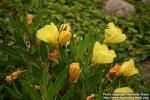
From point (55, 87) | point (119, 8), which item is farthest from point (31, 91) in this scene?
point (119, 8)

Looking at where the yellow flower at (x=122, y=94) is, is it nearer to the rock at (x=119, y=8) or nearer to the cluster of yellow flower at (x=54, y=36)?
the cluster of yellow flower at (x=54, y=36)

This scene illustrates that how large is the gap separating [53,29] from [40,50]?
10.2 inches

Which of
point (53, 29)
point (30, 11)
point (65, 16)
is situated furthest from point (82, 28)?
point (53, 29)

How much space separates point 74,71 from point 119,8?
11.3 ft

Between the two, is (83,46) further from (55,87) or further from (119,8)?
(119,8)

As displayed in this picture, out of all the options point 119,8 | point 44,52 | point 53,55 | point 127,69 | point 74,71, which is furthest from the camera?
point 119,8

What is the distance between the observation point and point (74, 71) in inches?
67.9

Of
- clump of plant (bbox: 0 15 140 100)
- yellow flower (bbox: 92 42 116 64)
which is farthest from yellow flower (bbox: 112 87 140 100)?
yellow flower (bbox: 92 42 116 64)

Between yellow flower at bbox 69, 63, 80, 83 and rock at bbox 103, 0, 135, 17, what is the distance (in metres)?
3.34

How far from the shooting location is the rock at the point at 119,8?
504 centimetres

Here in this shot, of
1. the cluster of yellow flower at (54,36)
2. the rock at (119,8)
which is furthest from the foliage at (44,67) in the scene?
the rock at (119,8)

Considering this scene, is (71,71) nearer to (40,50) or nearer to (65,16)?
(40,50)

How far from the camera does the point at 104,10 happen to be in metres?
5.12

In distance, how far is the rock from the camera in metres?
5.04
